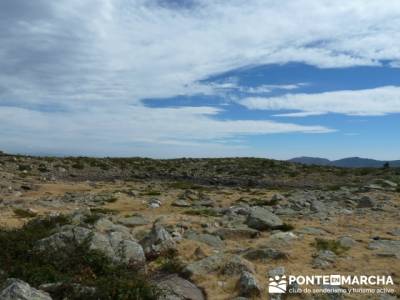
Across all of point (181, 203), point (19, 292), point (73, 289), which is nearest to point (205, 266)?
point (73, 289)

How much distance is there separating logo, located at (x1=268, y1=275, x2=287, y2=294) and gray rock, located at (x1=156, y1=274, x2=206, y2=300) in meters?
1.54

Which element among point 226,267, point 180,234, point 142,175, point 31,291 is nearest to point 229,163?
point 142,175

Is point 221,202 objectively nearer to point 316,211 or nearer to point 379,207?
point 316,211

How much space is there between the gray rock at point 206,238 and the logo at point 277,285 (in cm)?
349

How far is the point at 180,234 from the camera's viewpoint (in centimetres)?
1598

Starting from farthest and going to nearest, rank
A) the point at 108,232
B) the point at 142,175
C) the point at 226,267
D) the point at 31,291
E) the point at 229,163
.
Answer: the point at 229,163 < the point at 142,175 < the point at 108,232 < the point at 226,267 < the point at 31,291

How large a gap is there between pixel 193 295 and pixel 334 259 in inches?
177

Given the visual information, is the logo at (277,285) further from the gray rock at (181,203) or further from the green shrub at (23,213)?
the gray rock at (181,203)

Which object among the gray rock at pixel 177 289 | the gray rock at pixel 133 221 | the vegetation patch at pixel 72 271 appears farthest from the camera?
the gray rock at pixel 133 221

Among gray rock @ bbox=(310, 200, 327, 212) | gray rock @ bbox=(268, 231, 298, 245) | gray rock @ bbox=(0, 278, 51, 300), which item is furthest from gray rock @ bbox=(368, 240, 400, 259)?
gray rock @ bbox=(0, 278, 51, 300)

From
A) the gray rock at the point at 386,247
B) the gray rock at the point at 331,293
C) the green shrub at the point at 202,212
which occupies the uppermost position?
the green shrub at the point at 202,212

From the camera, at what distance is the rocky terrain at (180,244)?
10.7 m

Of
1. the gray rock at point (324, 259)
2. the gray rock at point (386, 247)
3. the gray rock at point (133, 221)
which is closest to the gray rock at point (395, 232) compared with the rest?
the gray rock at point (386, 247)

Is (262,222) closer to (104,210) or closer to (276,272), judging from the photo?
(276,272)
